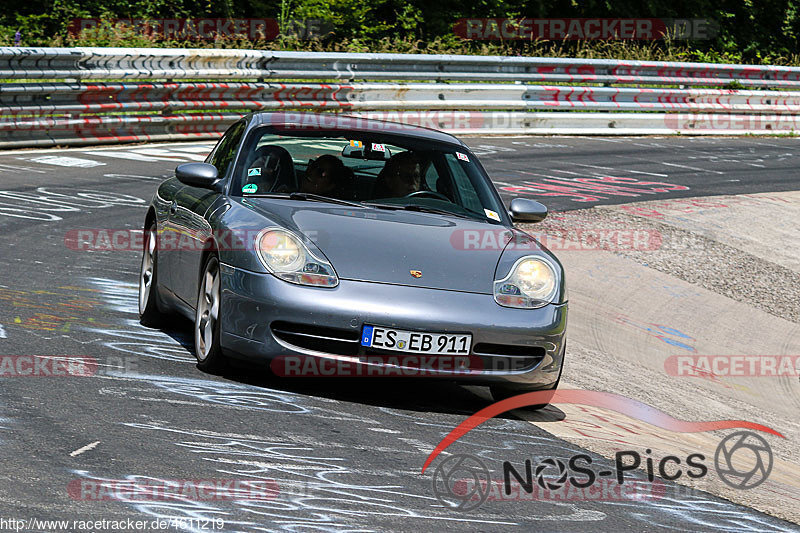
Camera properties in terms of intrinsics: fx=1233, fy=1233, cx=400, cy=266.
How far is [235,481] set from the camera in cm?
432

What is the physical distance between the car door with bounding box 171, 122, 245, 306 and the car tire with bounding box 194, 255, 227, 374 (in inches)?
6.2

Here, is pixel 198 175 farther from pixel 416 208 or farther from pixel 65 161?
pixel 65 161

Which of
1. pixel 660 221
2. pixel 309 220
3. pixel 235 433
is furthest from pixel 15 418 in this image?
pixel 660 221

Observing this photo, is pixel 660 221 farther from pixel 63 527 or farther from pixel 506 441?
pixel 63 527

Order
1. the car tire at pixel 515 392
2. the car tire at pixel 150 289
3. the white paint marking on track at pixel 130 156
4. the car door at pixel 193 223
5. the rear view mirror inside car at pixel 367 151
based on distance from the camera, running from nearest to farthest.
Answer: the car tire at pixel 515 392, the car door at pixel 193 223, the rear view mirror inside car at pixel 367 151, the car tire at pixel 150 289, the white paint marking on track at pixel 130 156

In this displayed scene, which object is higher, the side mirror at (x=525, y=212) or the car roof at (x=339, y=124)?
the car roof at (x=339, y=124)

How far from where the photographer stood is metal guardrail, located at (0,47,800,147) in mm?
15555

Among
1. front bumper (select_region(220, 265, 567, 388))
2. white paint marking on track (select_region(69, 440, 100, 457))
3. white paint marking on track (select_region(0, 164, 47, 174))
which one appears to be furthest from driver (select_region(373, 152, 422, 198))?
white paint marking on track (select_region(0, 164, 47, 174))

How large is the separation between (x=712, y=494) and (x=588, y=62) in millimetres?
17256

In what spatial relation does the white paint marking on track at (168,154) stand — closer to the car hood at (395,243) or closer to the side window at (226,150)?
the side window at (226,150)

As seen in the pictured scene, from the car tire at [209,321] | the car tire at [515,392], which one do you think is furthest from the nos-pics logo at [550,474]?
the car tire at [209,321]

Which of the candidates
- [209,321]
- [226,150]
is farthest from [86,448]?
[226,150]

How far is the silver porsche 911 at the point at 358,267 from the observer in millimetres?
5664

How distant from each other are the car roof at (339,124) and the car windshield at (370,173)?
6 centimetres
